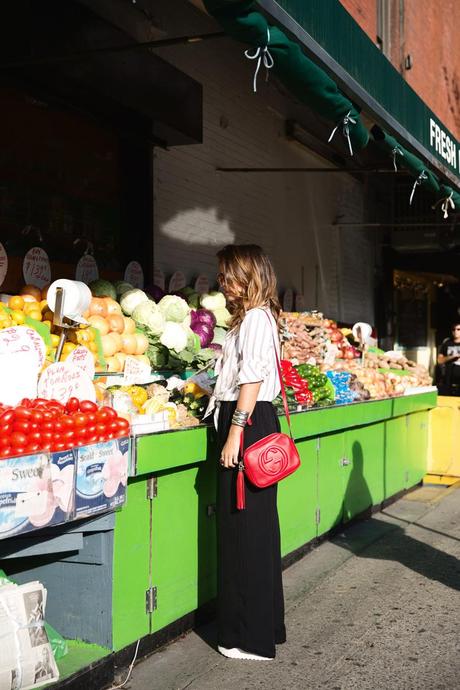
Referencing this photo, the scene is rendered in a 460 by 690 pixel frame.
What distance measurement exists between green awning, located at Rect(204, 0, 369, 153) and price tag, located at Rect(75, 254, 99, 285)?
282cm

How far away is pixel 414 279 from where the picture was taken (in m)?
18.8

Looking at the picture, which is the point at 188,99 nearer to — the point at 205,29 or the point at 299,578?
the point at 205,29

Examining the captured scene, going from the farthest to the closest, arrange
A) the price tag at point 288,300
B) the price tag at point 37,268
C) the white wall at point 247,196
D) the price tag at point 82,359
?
the price tag at point 288,300, the white wall at point 247,196, the price tag at point 37,268, the price tag at point 82,359

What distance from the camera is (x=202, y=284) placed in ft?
32.1

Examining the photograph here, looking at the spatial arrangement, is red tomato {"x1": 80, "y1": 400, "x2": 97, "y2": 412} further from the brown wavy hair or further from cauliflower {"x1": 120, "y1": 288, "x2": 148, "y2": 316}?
cauliflower {"x1": 120, "y1": 288, "x2": 148, "y2": 316}

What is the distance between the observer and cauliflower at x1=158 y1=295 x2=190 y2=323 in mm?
7617

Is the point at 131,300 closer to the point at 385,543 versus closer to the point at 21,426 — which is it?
the point at 385,543

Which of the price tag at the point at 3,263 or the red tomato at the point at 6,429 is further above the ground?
the price tag at the point at 3,263

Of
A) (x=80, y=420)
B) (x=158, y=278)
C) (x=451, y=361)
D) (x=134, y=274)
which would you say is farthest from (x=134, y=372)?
(x=451, y=361)

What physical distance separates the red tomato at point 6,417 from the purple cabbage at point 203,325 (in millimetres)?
4286

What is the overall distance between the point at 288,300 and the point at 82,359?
7.96 metres

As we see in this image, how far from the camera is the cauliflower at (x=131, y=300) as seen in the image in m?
7.38

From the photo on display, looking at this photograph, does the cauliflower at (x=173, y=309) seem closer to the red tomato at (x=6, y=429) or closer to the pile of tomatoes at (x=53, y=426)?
the pile of tomatoes at (x=53, y=426)

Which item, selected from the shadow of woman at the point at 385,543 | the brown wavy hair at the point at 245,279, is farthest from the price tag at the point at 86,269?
the brown wavy hair at the point at 245,279
